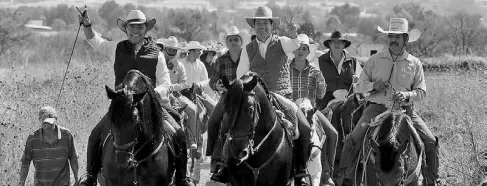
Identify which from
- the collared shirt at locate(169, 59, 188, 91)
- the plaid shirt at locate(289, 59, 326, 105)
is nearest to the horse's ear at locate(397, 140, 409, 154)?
the plaid shirt at locate(289, 59, 326, 105)

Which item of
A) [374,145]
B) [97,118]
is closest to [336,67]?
[97,118]

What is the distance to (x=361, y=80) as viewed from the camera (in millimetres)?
11789

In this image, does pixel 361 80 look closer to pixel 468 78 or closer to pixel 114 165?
pixel 114 165

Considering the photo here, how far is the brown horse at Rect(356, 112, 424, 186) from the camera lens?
998 centimetres

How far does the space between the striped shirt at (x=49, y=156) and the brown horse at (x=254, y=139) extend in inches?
113

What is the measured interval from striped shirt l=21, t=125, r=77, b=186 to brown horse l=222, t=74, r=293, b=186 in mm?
2883

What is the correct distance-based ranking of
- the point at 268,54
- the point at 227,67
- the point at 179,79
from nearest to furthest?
the point at 268,54 → the point at 227,67 → the point at 179,79

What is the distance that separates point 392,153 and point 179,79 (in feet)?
21.8

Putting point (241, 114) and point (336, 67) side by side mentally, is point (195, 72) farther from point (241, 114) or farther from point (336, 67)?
point (241, 114)

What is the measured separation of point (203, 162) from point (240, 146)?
31.6 ft

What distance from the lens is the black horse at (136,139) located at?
30.1 feet

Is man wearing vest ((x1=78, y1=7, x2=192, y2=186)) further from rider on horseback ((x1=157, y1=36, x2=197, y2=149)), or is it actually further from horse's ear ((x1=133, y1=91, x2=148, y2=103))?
rider on horseback ((x1=157, y1=36, x2=197, y2=149))

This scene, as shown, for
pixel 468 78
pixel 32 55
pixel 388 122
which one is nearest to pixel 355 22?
pixel 32 55

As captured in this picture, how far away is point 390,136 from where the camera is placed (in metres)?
10.1
